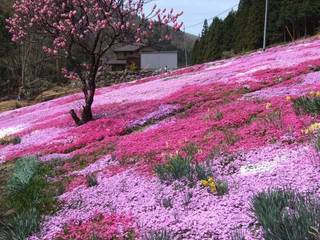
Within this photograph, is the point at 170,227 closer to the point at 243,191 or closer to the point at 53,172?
the point at 243,191

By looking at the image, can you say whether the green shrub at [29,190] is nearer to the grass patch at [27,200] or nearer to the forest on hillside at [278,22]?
the grass patch at [27,200]

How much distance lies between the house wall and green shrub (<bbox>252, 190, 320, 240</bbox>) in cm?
10129

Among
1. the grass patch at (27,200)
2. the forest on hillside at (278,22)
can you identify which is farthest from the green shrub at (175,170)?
the forest on hillside at (278,22)

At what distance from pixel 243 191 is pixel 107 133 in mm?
9268

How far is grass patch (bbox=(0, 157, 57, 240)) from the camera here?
8.26 metres

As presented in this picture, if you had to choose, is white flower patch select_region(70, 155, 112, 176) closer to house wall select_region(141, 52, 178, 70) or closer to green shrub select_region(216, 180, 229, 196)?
green shrub select_region(216, 180, 229, 196)

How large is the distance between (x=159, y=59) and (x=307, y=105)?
100173mm

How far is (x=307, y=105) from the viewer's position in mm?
10672

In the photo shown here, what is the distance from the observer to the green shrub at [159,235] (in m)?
6.52

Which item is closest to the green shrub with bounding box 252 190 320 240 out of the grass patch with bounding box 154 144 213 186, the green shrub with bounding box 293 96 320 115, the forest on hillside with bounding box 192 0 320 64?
the grass patch with bounding box 154 144 213 186

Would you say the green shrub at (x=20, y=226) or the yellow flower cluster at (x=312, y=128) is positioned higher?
the yellow flower cluster at (x=312, y=128)

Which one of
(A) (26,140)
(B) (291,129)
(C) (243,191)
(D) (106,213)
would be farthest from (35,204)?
(A) (26,140)

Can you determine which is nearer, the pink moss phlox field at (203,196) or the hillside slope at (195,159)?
the pink moss phlox field at (203,196)

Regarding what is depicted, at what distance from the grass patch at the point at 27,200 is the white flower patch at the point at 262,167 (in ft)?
11.5
